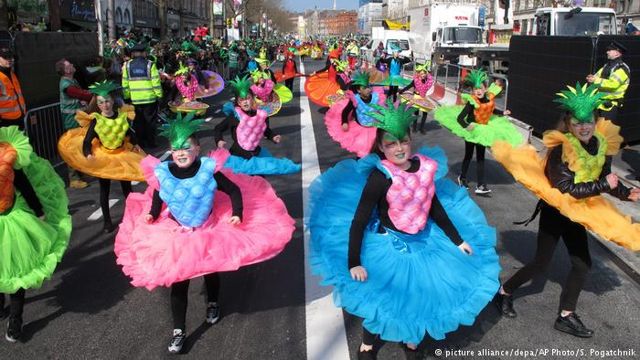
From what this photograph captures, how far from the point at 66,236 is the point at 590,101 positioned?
Answer: 13.9ft

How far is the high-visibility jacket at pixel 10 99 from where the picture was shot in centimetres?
752

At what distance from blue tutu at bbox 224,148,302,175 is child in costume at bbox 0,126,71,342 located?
83.0 inches

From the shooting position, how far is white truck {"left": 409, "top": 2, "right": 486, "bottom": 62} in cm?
2714

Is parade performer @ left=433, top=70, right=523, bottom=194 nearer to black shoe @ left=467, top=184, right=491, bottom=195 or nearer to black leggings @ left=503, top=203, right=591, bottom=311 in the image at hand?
black shoe @ left=467, top=184, right=491, bottom=195

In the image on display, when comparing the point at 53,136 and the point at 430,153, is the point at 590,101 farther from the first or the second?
the point at 53,136

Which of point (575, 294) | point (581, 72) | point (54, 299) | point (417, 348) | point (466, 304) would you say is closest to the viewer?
point (466, 304)

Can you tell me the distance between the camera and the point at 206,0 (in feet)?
257

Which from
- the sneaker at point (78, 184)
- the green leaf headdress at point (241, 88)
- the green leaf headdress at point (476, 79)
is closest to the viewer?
the green leaf headdress at point (241, 88)

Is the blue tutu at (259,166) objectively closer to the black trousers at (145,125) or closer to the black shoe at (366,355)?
the black shoe at (366,355)

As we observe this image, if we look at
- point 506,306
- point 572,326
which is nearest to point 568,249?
point 572,326

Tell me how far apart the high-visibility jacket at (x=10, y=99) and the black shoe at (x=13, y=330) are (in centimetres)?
451

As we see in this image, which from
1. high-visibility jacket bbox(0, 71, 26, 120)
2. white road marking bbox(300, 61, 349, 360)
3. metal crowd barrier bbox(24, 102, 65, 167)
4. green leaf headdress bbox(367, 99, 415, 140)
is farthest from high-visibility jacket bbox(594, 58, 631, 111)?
metal crowd barrier bbox(24, 102, 65, 167)

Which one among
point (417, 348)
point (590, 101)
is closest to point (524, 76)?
point (590, 101)

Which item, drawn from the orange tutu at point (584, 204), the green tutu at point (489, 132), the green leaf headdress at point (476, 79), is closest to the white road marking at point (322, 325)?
the orange tutu at point (584, 204)
